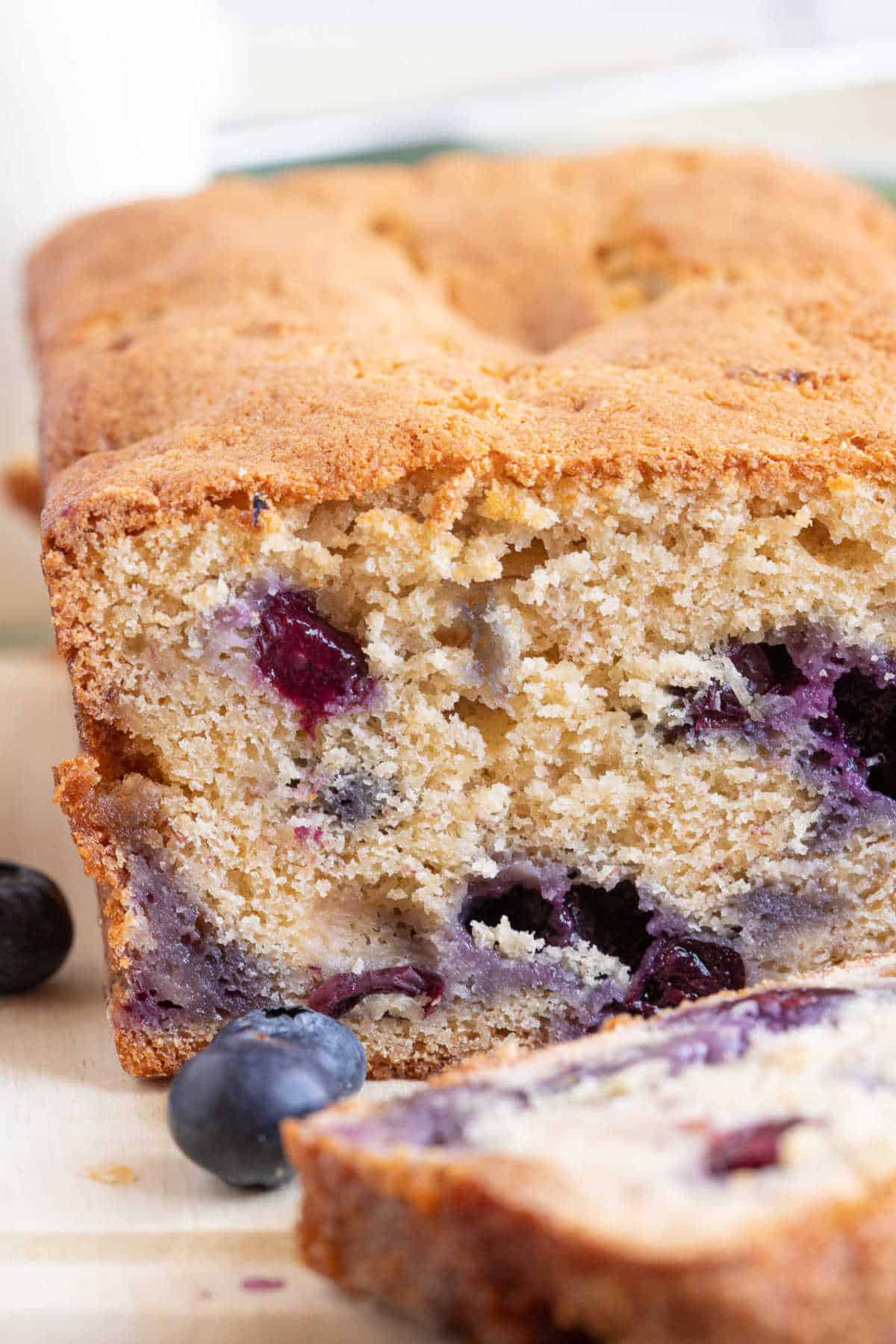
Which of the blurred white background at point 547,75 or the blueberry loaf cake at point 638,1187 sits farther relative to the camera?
the blurred white background at point 547,75

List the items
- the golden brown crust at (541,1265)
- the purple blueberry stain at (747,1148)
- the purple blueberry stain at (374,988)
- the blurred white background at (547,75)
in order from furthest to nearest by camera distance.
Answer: the blurred white background at (547,75)
the purple blueberry stain at (374,988)
the purple blueberry stain at (747,1148)
the golden brown crust at (541,1265)

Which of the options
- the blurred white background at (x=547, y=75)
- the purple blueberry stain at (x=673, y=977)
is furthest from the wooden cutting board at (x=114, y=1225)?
the blurred white background at (x=547, y=75)

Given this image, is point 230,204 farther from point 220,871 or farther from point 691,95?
point 691,95

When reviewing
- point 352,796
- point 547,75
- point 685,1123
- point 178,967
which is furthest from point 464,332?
point 547,75

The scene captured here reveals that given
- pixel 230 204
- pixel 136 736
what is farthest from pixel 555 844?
pixel 230 204

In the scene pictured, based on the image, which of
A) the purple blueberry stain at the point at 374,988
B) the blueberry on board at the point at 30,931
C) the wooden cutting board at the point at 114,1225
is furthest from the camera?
the blueberry on board at the point at 30,931

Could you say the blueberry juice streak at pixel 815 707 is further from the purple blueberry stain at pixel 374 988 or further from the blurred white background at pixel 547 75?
the blurred white background at pixel 547 75
